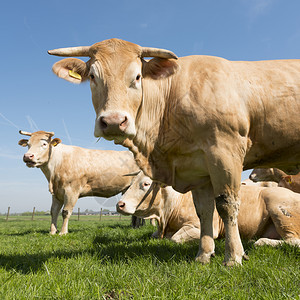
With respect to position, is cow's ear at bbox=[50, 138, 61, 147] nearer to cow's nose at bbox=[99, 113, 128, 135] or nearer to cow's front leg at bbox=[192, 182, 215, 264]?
cow's front leg at bbox=[192, 182, 215, 264]

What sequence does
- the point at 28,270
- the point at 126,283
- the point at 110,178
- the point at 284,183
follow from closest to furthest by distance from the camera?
the point at 126,283 → the point at 28,270 → the point at 284,183 → the point at 110,178

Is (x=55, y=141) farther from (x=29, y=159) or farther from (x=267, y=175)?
(x=267, y=175)

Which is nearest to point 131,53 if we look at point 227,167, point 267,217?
point 227,167

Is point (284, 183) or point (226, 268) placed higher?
point (284, 183)

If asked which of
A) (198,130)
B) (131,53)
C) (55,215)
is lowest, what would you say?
(55,215)

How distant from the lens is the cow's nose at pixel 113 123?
2.89 metres

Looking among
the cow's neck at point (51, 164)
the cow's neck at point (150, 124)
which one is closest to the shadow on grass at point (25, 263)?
the cow's neck at point (150, 124)

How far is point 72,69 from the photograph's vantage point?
13.1ft

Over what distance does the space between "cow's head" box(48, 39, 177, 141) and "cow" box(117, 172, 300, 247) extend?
119 inches

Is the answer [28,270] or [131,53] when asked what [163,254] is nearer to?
[28,270]

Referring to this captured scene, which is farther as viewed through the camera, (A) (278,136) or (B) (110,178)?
(B) (110,178)

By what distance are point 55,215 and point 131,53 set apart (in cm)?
780

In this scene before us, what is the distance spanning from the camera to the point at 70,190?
991 cm

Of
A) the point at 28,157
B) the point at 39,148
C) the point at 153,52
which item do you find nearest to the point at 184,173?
the point at 153,52
